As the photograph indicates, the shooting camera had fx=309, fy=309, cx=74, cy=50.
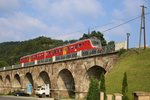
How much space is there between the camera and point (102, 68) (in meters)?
39.7

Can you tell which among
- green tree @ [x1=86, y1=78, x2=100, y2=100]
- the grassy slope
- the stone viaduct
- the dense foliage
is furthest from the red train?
the dense foliage

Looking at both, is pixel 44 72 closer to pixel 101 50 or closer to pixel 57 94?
pixel 57 94

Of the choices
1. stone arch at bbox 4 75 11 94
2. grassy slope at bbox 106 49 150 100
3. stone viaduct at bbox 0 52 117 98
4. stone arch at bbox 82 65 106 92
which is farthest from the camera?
stone arch at bbox 4 75 11 94

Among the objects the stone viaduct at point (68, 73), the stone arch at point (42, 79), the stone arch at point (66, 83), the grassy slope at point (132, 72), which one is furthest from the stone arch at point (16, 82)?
the grassy slope at point (132, 72)

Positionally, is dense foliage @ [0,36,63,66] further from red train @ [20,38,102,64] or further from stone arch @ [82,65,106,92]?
stone arch @ [82,65,106,92]

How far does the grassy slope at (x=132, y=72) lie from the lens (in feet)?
88.6

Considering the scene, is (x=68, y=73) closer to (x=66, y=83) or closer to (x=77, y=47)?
(x=66, y=83)

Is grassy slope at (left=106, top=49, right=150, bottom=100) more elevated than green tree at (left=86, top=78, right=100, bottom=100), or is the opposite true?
grassy slope at (left=106, top=49, right=150, bottom=100)

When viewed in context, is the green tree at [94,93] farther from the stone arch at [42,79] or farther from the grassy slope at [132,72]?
the stone arch at [42,79]

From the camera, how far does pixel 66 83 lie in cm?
4962

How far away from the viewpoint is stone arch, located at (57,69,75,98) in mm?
48750

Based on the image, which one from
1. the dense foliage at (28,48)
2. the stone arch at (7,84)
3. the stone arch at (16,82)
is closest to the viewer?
the stone arch at (16,82)

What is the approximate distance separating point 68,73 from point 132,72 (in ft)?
66.8

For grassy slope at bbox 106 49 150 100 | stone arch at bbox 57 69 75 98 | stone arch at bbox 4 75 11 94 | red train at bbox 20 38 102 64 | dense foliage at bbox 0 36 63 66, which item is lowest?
stone arch at bbox 4 75 11 94
